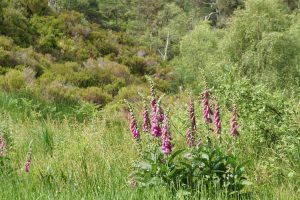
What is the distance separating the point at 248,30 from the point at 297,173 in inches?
1036

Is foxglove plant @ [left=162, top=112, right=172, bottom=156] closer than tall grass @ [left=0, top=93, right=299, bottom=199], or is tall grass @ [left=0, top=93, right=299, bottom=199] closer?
foxglove plant @ [left=162, top=112, right=172, bottom=156]

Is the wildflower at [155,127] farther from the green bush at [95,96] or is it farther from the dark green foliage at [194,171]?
the green bush at [95,96]

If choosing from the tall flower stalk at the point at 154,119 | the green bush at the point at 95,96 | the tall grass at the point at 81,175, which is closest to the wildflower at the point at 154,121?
the tall flower stalk at the point at 154,119

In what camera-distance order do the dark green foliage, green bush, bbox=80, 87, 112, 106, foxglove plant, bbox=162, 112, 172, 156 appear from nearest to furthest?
foxglove plant, bbox=162, 112, 172, 156 → the dark green foliage → green bush, bbox=80, 87, 112, 106

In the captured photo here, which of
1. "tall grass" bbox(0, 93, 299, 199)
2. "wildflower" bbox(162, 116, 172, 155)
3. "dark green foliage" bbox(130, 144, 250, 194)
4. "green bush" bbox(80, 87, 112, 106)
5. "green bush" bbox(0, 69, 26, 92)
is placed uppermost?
"wildflower" bbox(162, 116, 172, 155)

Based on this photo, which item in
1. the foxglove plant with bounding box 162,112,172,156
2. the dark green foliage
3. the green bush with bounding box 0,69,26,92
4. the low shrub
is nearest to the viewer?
the foxglove plant with bounding box 162,112,172,156

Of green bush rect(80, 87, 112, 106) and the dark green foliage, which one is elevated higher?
the dark green foliage

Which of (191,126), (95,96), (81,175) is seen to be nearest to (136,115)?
(95,96)

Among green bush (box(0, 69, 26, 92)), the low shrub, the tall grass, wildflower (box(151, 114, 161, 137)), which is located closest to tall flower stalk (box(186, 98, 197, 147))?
the low shrub

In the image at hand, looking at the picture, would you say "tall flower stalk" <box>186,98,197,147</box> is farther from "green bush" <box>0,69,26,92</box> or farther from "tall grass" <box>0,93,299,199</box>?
"green bush" <box>0,69,26,92</box>

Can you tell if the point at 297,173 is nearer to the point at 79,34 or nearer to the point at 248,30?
the point at 79,34

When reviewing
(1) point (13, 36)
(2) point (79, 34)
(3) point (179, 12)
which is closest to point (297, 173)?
(1) point (13, 36)

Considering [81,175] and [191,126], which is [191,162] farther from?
[81,175]

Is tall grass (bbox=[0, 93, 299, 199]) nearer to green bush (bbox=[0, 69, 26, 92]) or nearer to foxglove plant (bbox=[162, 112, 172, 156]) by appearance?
foxglove plant (bbox=[162, 112, 172, 156])
